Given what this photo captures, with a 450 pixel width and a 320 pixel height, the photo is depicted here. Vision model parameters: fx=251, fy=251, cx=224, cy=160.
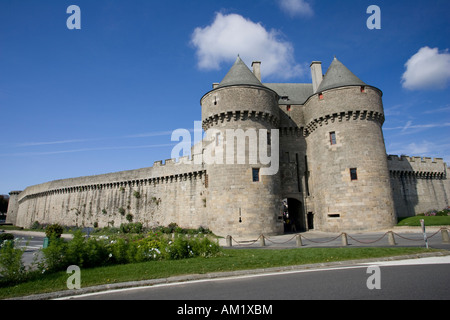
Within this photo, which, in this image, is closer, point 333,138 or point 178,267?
point 178,267

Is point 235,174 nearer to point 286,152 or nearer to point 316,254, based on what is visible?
point 286,152

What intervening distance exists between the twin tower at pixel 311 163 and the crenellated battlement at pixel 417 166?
8227 millimetres

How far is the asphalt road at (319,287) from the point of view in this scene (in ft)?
18.2

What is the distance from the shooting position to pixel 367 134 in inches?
859

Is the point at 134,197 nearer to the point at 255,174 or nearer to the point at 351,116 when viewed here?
the point at 255,174

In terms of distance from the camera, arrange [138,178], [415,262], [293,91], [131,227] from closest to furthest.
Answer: [415,262] < [131,227] < [293,91] < [138,178]

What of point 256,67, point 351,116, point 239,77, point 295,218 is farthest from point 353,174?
point 256,67

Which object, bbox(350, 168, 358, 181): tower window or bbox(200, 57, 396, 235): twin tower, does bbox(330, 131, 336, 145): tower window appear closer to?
bbox(200, 57, 396, 235): twin tower

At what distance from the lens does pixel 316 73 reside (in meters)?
27.1

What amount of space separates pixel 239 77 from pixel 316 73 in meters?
9.59

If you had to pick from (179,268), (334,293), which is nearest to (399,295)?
(334,293)

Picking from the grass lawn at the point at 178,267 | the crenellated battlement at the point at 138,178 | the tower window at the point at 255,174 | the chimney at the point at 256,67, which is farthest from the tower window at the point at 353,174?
the chimney at the point at 256,67

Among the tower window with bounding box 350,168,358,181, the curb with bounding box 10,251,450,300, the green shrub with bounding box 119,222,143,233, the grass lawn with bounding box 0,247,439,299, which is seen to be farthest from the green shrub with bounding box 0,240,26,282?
the tower window with bounding box 350,168,358,181

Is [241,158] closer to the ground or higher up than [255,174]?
higher up
